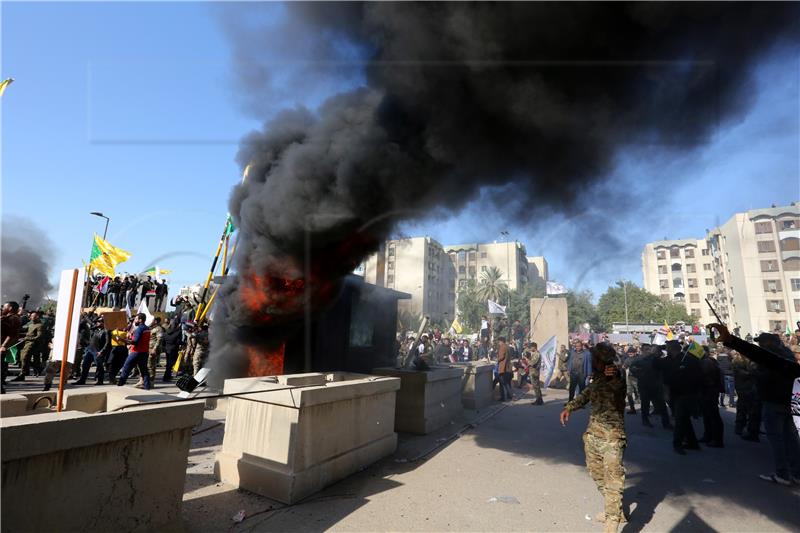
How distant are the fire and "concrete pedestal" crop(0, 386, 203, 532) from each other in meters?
4.15

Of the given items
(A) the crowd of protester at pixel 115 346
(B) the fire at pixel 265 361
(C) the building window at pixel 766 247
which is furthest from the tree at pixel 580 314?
(A) the crowd of protester at pixel 115 346

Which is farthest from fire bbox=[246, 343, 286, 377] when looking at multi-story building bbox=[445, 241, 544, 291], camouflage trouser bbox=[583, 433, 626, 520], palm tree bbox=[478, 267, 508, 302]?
palm tree bbox=[478, 267, 508, 302]

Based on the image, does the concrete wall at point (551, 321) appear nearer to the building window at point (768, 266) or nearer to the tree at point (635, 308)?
the building window at point (768, 266)

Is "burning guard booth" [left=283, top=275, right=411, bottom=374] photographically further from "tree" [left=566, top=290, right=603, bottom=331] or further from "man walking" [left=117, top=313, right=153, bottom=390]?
"tree" [left=566, top=290, right=603, bottom=331]

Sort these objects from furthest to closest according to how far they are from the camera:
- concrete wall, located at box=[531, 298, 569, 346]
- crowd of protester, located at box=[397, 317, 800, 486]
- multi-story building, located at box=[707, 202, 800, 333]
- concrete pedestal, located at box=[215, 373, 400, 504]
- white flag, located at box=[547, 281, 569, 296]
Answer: white flag, located at box=[547, 281, 569, 296], concrete wall, located at box=[531, 298, 569, 346], multi-story building, located at box=[707, 202, 800, 333], crowd of protester, located at box=[397, 317, 800, 486], concrete pedestal, located at box=[215, 373, 400, 504]

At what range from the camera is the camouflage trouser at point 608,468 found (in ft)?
10.6

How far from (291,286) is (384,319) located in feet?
9.05

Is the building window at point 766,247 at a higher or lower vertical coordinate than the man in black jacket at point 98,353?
higher

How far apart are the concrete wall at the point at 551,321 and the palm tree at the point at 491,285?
16.4 meters

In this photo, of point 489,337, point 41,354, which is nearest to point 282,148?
point 41,354

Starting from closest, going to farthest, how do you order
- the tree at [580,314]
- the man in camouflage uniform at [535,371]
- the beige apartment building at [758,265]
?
the man in camouflage uniform at [535,371] < the beige apartment building at [758,265] < the tree at [580,314]

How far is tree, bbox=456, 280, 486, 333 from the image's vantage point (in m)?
29.5

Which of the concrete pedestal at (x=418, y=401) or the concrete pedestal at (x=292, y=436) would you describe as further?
the concrete pedestal at (x=418, y=401)

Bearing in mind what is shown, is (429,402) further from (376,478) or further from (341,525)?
(341,525)
